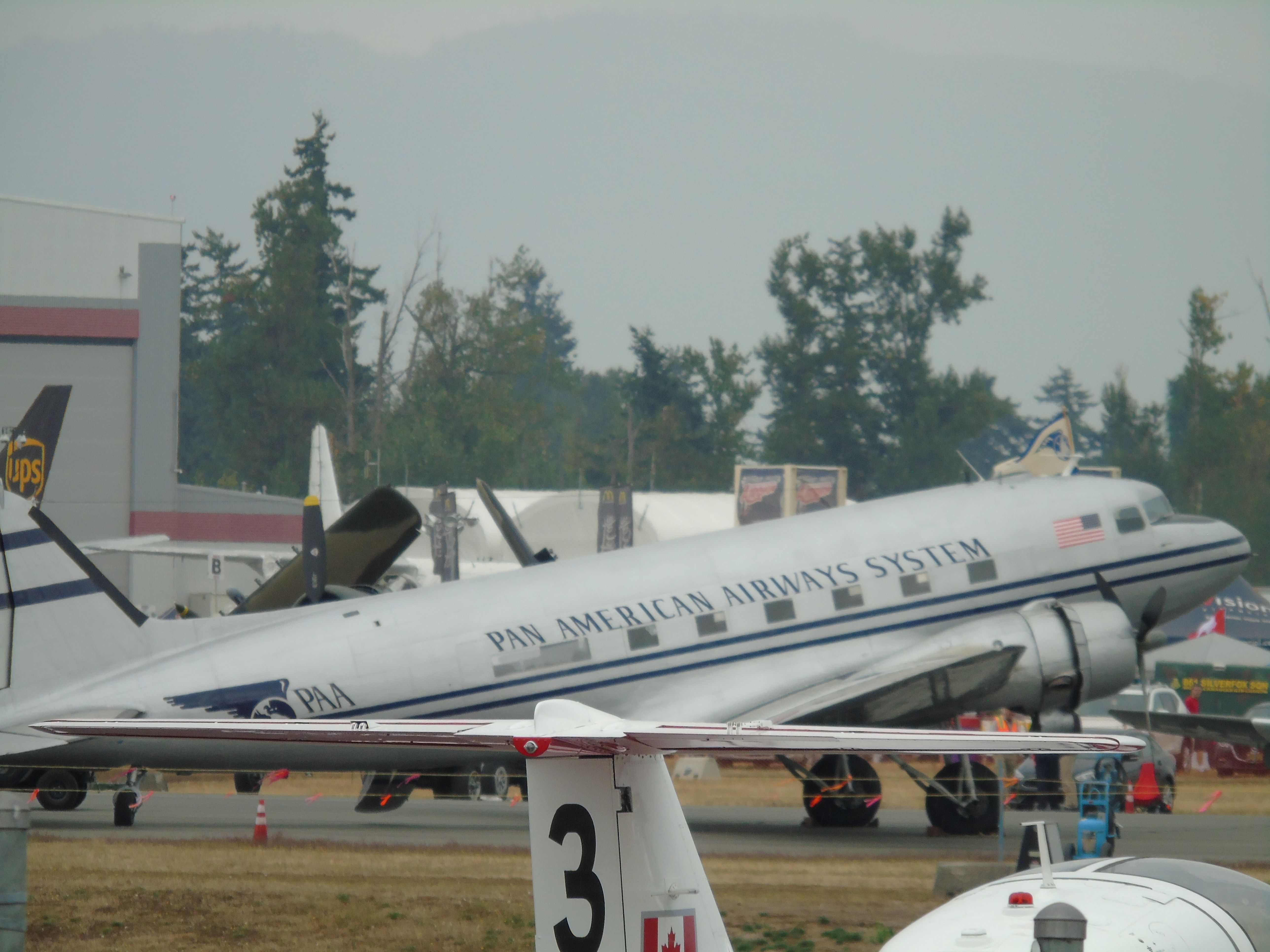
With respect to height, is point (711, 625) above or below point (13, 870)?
above

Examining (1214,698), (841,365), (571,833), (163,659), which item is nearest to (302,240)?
(841,365)

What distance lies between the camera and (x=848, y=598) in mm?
16844

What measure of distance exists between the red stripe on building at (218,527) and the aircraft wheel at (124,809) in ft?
98.8

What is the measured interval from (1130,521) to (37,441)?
24419 mm

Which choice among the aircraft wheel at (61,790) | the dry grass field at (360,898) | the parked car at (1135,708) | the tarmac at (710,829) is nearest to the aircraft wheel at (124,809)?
the tarmac at (710,829)

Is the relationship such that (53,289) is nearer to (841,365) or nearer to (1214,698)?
(1214,698)

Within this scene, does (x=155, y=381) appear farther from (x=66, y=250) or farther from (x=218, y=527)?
(x=218, y=527)

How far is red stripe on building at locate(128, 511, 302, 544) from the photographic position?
156ft

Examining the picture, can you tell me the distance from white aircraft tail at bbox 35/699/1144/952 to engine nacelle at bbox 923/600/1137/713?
1020 centimetres

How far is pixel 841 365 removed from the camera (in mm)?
74188

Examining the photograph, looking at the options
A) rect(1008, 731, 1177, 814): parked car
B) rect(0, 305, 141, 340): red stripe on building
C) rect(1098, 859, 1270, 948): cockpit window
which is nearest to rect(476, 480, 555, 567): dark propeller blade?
rect(1008, 731, 1177, 814): parked car

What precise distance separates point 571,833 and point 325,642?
9.60m

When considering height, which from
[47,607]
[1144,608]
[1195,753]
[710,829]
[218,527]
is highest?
[218,527]

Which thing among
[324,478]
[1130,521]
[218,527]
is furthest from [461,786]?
[218,527]
